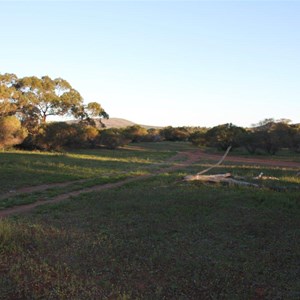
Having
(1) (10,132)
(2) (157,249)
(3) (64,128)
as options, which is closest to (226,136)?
(3) (64,128)

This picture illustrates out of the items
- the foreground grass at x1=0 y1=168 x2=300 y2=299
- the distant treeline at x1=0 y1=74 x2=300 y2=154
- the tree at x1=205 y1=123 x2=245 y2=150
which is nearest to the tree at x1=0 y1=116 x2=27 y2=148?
the distant treeline at x1=0 y1=74 x2=300 y2=154

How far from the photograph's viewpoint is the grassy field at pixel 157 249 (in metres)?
5.29

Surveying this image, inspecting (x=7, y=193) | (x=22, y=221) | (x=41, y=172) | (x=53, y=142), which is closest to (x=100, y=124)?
(x=53, y=142)

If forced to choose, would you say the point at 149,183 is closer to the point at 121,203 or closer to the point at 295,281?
the point at 121,203

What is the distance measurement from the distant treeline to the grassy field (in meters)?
28.7

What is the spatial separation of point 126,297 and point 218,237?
361 centimetres

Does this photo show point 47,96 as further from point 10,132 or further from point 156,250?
point 156,250

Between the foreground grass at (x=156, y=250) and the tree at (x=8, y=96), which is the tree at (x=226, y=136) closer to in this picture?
the tree at (x=8, y=96)

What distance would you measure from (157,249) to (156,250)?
6 centimetres

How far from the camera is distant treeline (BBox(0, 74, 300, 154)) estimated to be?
131 feet

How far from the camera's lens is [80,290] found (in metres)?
5.11

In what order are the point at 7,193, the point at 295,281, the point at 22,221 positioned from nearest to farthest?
1. the point at 295,281
2. the point at 22,221
3. the point at 7,193

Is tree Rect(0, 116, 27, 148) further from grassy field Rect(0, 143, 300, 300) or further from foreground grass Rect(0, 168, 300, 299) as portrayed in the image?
foreground grass Rect(0, 168, 300, 299)

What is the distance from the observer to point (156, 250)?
22.9ft
